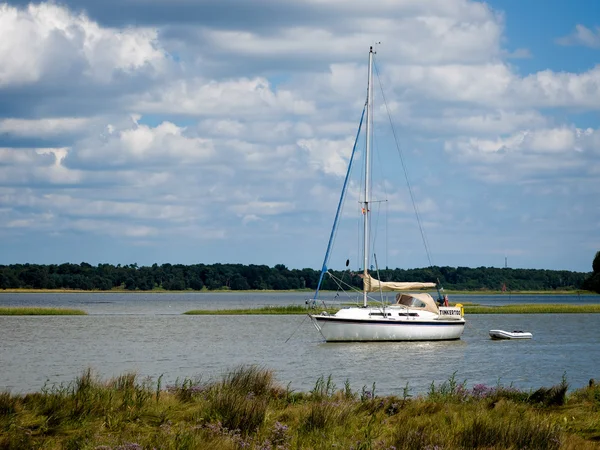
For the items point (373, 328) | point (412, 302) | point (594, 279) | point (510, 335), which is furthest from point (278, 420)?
point (594, 279)

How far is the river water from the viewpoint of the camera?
34.1m

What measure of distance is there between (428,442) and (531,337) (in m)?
44.5

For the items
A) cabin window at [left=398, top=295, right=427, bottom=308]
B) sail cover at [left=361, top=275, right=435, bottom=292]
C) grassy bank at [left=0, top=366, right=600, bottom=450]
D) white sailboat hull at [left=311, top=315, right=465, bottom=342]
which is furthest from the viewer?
cabin window at [left=398, top=295, right=427, bottom=308]

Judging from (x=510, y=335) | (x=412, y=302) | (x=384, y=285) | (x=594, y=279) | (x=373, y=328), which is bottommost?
(x=510, y=335)

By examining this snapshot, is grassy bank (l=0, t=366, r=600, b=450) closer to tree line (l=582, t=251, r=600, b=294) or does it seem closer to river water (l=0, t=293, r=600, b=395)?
river water (l=0, t=293, r=600, b=395)

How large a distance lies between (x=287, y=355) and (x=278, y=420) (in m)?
26.8

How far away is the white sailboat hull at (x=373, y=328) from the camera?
168ft

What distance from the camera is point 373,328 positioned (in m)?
51.3

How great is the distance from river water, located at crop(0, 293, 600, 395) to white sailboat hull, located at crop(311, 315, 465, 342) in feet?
2.49

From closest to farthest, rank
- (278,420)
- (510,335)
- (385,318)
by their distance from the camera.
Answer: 1. (278,420)
2. (385,318)
3. (510,335)

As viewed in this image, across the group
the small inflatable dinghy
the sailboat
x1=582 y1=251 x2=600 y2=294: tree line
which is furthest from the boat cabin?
x1=582 y1=251 x2=600 y2=294: tree line

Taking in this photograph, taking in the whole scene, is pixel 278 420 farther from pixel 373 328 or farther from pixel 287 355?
pixel 373 328

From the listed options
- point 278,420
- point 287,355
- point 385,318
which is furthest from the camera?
point 385,318

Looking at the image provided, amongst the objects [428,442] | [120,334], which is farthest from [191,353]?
[428,442]
